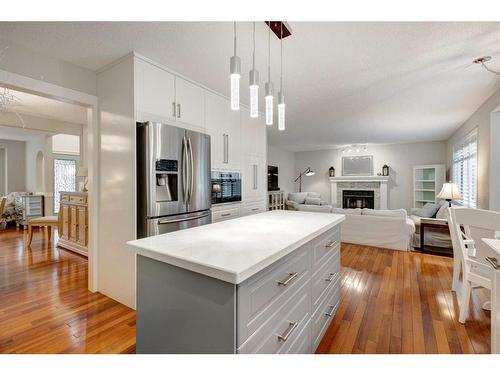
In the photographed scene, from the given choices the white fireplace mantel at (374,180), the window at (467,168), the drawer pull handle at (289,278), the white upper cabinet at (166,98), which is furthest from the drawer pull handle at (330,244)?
the white fireplace mantel at (374,180)

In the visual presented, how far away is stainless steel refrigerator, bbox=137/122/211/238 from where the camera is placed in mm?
2084

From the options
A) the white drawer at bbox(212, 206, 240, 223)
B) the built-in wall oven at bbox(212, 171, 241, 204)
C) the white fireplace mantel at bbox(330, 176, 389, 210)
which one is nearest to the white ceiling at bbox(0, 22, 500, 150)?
the built-in wall oven at bbox(212, 171, 241, 204)

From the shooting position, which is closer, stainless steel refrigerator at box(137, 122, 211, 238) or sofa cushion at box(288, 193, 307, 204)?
stainless steel refrigerator at box(137, 122, 211, 238)

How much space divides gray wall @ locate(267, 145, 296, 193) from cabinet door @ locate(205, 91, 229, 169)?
452 cm

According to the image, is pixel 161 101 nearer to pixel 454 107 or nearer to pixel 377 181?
pixel 454 107

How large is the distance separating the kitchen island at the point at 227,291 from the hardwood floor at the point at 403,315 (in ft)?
1.87

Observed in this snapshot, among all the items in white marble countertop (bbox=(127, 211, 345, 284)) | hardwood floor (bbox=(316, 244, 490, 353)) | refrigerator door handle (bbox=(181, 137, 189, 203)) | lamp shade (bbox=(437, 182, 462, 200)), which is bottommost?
hardwood floor (bbox=(316, 244, 490, 353))

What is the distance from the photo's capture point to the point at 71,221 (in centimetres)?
388

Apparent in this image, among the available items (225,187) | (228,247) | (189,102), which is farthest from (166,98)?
(228,247)

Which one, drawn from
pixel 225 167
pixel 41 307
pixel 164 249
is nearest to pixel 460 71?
pixel 225 167

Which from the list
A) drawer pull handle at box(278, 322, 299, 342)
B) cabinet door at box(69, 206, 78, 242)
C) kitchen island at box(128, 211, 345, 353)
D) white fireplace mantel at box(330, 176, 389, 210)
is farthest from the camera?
white fireplace mantel at box(330, 176, 389, 210)

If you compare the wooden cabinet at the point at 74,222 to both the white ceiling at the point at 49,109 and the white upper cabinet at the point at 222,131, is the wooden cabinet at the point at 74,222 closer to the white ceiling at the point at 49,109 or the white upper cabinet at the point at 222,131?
the white ceiling at the point at 49,109

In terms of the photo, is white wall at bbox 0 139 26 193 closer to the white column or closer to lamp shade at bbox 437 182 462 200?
lamp shade at bbox 437 182 462 200

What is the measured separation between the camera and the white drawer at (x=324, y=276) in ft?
5.15
